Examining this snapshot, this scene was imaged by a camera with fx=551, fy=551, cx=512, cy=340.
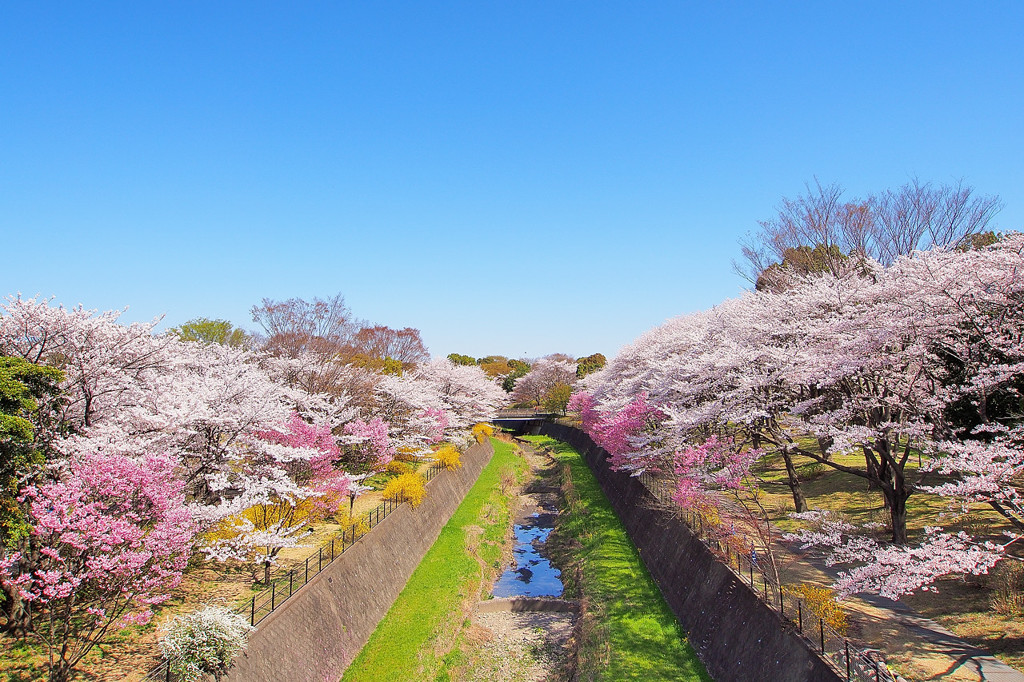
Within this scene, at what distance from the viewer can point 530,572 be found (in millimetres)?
26484

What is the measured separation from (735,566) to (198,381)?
17494 millimetres

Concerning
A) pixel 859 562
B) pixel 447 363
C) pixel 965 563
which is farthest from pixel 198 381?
pixel 447 363

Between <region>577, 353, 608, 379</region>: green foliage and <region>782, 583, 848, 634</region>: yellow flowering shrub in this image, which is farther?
<region>577, 353, 608, 379</region>: green foliage

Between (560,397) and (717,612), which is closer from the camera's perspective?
(717,612)

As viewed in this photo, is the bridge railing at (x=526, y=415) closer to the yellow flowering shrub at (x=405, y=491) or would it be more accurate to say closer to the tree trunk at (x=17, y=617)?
the yellow flowering shrub at (x=405, y=491)

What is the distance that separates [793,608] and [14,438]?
1721 centimetres

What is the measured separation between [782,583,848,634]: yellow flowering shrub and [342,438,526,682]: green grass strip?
10312 mm

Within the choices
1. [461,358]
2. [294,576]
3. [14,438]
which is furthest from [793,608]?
[461,358]

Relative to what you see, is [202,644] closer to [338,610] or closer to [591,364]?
[338,610]

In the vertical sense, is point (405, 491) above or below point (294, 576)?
above

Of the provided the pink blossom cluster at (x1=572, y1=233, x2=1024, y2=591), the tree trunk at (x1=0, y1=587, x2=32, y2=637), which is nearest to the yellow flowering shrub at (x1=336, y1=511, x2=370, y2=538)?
the tree trunk at (x1=0, y1=587, x2=32, y2=637)

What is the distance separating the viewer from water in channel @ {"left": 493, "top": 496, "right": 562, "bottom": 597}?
24078 millimetres

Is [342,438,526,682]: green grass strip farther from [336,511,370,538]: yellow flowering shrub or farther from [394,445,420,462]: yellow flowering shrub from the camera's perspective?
[394,445,420,462]: yellow flowering shrub

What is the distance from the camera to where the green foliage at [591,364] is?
7850cm
